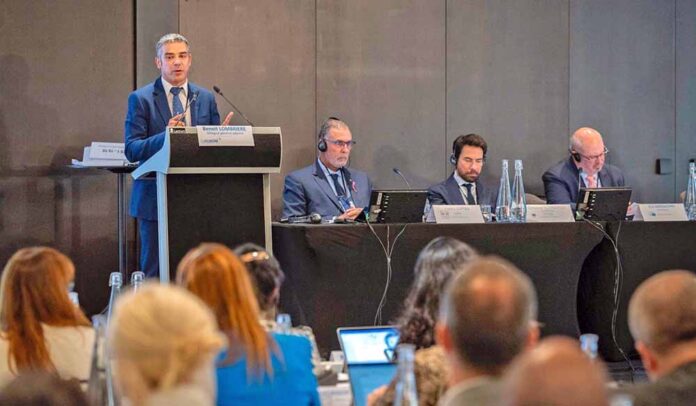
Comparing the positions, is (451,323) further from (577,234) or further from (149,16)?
(149,16)

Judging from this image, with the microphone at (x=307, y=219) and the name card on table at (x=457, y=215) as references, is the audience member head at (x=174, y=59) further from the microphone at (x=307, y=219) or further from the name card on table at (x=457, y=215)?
the name card on table at (x=457, y=215)

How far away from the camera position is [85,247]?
5.93m

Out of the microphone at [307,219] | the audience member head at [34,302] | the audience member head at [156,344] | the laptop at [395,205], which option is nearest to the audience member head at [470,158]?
the laptop at [395,205]

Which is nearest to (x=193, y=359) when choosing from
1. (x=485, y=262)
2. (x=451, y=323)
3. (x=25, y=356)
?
(x=451, y=323)

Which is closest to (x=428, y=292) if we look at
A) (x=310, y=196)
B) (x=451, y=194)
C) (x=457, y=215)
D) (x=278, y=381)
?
(x=278, y=381)

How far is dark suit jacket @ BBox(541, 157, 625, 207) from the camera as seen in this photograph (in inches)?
234

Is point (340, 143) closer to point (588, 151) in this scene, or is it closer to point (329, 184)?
point (329, 184)

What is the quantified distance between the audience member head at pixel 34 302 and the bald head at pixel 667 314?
53.7 inches

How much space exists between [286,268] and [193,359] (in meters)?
3.08

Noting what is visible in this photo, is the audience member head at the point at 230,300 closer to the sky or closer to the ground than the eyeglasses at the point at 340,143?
closer to the ground

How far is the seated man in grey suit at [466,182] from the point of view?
560 cm

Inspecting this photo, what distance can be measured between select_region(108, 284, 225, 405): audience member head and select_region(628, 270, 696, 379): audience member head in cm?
93

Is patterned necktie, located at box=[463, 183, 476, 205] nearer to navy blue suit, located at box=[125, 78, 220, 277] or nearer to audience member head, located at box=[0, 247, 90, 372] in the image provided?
navy blue suit, located at box=[125, 78, 220, 277]

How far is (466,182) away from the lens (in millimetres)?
5676
